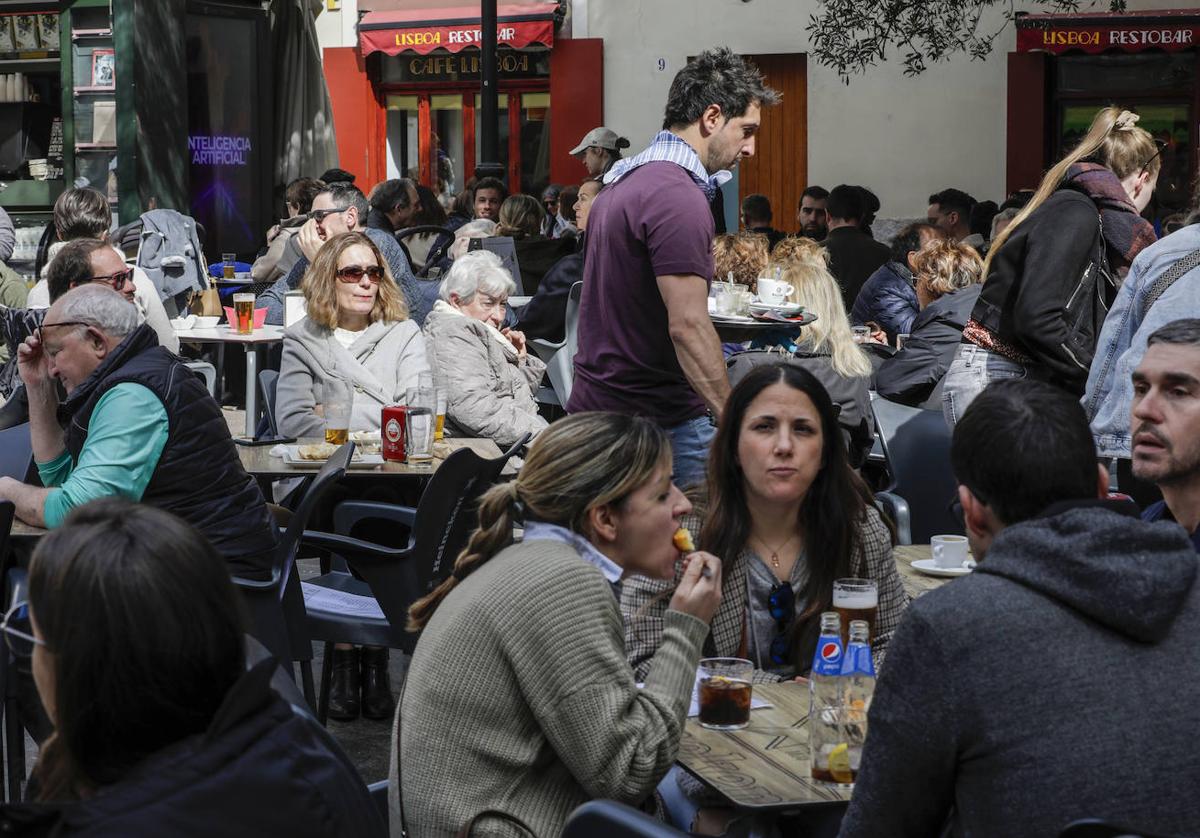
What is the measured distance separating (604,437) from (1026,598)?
1.10 m

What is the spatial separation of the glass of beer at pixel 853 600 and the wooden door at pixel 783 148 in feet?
49.9

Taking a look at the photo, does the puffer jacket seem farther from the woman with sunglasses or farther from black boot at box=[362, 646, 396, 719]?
the woman with sunglasses

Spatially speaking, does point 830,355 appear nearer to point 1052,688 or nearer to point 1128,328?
point 1128,328

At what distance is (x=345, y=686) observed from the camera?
5.77 m

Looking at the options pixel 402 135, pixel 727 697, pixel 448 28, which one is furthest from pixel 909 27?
pixel 727 697

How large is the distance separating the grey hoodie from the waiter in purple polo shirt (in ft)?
8.13

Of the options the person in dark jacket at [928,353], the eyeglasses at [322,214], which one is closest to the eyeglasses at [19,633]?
the person in dark jacket at [928,353]

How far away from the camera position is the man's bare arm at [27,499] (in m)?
4.62

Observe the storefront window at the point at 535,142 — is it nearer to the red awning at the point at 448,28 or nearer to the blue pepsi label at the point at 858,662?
the red awning at the point at 448,28

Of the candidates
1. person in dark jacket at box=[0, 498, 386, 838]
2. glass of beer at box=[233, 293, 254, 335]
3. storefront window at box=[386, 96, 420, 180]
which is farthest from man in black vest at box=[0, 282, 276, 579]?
storefront window at box=[386, 96, 420, 180]

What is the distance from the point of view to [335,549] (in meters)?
5.03

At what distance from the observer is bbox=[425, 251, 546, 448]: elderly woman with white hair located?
7.01 m

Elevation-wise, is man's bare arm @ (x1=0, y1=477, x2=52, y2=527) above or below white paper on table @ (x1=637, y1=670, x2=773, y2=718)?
above

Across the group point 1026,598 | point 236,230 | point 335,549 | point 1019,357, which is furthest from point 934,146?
point 1026,598
